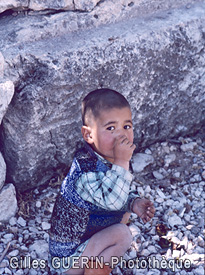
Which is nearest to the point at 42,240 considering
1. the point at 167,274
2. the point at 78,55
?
the point at 167,274

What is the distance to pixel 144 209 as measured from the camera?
206cm

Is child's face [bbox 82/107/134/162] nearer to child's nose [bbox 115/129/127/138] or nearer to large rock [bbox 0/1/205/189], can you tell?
child's nose [bbox 115/129/127/138]

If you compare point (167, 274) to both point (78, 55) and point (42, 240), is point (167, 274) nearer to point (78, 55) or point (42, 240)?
point (42, 240)

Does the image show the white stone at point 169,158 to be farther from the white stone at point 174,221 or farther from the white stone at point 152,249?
the white stone at point 152,249

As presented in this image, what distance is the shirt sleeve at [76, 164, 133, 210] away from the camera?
6.15ft

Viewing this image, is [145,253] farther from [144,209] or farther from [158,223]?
[144,209]

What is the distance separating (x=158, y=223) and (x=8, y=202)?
85 cm

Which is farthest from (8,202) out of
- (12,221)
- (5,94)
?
(5,94)

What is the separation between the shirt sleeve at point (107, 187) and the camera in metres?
1.88

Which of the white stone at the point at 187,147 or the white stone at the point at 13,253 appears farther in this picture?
the white stone at the point at 187,147

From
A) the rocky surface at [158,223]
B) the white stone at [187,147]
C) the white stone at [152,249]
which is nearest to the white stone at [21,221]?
the rocky surface at [158,223]

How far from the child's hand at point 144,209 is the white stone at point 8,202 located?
2.47ft

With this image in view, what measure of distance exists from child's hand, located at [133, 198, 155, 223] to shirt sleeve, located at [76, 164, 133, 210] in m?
0.16

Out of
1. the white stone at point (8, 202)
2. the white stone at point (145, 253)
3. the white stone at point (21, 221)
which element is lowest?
the white stone at point (145, 253)
